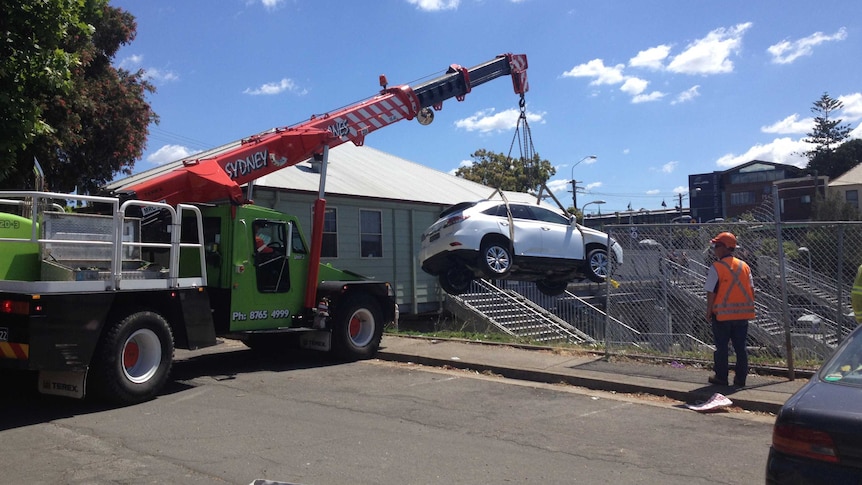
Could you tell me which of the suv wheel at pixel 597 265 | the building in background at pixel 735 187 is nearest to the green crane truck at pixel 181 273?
the suv wheel at pixel 597 265

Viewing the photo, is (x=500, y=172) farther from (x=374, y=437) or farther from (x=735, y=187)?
(x=374, y=437)

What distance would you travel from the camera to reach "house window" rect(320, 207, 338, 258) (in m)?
16.5

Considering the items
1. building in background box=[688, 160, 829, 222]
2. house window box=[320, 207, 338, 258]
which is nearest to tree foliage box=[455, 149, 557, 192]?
building in background box=[688, 160, 829, 222]

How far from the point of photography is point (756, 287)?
10523 millimetres

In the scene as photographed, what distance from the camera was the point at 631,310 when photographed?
11477 mm

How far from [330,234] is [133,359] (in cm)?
908

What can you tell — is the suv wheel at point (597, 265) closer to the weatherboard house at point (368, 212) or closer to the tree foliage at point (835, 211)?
the weatherboard house at point (368, 212)

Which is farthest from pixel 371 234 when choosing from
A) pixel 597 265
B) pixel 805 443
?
pixel 805 443

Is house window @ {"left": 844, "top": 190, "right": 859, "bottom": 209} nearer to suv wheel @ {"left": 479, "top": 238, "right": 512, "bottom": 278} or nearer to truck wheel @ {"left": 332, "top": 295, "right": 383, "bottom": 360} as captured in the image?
suv wheel @ {"left": 479, "top": 238, "right": 512, "bottom": 278}

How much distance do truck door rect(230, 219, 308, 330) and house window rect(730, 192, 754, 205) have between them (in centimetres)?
6233

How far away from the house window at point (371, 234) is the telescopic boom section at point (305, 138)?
552 cm

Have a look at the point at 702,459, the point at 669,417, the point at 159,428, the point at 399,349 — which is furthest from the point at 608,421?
the point at 399,349

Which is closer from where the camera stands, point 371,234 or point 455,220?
point 455,220

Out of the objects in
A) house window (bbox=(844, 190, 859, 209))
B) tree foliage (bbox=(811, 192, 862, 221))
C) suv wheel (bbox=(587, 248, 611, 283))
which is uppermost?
house window (bbox=(844, 190, 859, 209))
